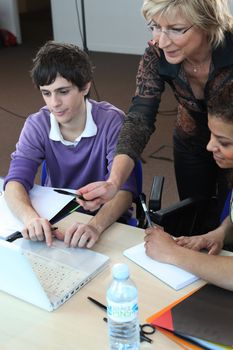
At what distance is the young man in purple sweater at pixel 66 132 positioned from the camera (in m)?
1.71

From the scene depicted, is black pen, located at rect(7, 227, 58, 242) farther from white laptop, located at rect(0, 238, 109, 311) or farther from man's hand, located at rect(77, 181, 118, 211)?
man's hand, located at rect(77, 181, 118, 211)

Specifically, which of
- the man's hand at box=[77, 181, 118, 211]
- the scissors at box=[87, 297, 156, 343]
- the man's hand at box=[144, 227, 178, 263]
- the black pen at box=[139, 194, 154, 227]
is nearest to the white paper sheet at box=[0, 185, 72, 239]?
the man's hand at box=[77, 181, 118, 211]

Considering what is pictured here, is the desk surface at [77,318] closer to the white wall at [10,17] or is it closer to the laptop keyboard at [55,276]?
the laptop keyboard at [55,276]

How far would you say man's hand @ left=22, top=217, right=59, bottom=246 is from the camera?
1376 millimetres

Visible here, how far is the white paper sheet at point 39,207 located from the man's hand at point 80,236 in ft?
0.54

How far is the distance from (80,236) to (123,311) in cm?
47

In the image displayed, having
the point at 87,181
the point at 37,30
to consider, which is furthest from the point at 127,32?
the point at 87,181

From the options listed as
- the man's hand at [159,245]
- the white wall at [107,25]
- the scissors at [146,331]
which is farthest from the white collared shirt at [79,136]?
the white wall at [107,25]

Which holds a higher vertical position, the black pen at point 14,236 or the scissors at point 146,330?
the black pen at point 14,236

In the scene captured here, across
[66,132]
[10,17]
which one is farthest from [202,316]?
[10,17]

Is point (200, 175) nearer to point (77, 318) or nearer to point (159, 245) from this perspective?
point (159, 245)

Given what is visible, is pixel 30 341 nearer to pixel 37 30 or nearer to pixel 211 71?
pixel 211 71

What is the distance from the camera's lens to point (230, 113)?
4.24 ft

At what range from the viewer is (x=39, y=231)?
4.54ft
